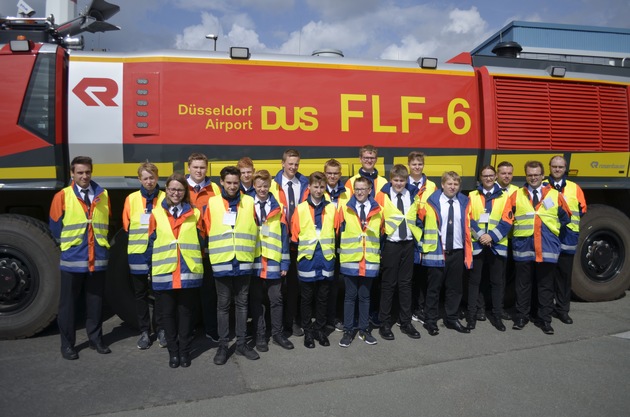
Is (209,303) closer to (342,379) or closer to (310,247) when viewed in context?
(310,247)

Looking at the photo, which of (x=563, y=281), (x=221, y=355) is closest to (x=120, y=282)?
(x=221, y=355)

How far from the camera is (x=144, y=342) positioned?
14.5ft

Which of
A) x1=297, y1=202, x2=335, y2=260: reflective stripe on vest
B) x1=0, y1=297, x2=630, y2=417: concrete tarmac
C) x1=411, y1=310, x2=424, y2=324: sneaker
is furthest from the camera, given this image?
x1=411, y1=310, x2=424, y2=324: sneaker

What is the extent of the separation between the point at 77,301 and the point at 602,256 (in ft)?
18.7

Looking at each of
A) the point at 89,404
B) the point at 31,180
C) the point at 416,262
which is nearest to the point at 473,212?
the point at 416,262

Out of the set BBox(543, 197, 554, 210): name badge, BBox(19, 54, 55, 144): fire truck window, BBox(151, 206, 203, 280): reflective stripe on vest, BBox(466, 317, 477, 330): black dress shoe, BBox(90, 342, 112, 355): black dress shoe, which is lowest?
BBox(90, 342, 112, 355): black dress shoe

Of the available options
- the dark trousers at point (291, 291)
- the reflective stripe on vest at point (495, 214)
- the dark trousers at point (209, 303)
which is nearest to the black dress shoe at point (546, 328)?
the reflective stripe on vest at point (495, 214)

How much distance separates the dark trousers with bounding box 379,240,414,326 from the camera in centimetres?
457

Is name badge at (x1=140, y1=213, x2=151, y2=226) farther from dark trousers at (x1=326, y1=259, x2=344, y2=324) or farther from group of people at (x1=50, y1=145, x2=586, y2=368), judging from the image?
dark trousers at (x1=326, y1=259, x2=344, y2=324)

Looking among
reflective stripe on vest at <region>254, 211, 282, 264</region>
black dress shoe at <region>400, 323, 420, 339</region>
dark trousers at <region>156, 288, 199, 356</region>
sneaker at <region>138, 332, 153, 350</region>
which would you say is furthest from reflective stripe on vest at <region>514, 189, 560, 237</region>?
sneaker at <region>138, 332, 153, 350</region>

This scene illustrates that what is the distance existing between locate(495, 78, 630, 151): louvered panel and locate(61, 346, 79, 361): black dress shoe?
4.73m

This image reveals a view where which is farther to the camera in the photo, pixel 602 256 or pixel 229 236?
pixel 602 256

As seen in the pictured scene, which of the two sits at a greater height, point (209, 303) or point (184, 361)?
point (209, 303)

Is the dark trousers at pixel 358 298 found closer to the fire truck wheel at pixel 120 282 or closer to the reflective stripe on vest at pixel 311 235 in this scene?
the reflective stripe on vest at pixel 311 235
